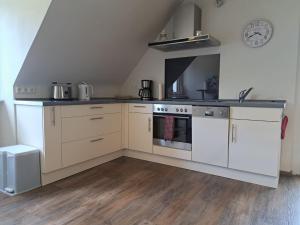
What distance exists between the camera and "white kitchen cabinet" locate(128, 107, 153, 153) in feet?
10.2

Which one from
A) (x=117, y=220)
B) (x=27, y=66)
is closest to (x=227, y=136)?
(x=117, y=220)

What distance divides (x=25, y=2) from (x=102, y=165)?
6.99ft

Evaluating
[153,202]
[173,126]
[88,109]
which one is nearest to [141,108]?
[173,126]

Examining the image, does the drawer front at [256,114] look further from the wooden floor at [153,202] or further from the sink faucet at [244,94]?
Answer: the wooden floor at [153,202]

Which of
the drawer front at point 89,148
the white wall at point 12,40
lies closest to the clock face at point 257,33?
the drawer front at point 89,148

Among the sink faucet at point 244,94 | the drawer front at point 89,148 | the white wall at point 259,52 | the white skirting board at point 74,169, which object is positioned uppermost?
the white wall at point 259,52

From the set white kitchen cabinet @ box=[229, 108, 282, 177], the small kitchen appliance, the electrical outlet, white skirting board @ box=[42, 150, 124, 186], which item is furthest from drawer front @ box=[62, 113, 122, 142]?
white kitchen cabinet @ box=[229, 108, 282, 177]

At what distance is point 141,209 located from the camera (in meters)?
1.89

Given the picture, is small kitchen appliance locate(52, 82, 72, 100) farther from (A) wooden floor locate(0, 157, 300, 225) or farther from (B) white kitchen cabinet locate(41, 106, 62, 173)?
(A) wooden floor locate(0, 157, 300, 225)

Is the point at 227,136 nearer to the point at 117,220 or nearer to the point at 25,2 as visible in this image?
the point at 117,220

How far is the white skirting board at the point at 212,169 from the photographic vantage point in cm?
238

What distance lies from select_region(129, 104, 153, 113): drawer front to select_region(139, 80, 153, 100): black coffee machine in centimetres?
34

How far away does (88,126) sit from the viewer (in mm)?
2799

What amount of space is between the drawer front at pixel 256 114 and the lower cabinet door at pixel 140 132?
45.3 inches
